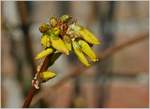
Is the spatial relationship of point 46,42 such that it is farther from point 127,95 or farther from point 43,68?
point 127,95

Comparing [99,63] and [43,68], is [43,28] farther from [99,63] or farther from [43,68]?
[99,63]

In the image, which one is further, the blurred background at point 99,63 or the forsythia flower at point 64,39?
the blurred background at point 99,63

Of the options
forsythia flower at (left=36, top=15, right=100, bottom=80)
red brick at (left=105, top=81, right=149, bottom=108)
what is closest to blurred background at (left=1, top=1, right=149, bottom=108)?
red brick at (left=105, top=81, right=149, bottom=108)

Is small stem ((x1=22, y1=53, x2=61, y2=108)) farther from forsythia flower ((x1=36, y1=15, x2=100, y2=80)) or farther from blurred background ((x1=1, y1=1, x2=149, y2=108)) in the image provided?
blurred background ((x1=1, y1=1, x2=149, y2=108))

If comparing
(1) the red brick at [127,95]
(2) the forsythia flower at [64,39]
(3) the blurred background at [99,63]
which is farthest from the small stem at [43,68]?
(1) the red brick at [127,95]

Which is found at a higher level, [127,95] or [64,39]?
[64,39]

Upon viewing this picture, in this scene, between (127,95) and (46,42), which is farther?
(127,95)

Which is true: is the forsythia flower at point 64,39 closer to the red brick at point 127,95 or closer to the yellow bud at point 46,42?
the yellow bud at point 46,42

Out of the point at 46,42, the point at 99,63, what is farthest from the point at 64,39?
the point at 99,63

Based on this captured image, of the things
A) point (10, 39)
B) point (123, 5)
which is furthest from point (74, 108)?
point (123, 5)

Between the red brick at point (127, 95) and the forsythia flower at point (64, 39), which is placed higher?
the forsythia flower at point (64, 39)
